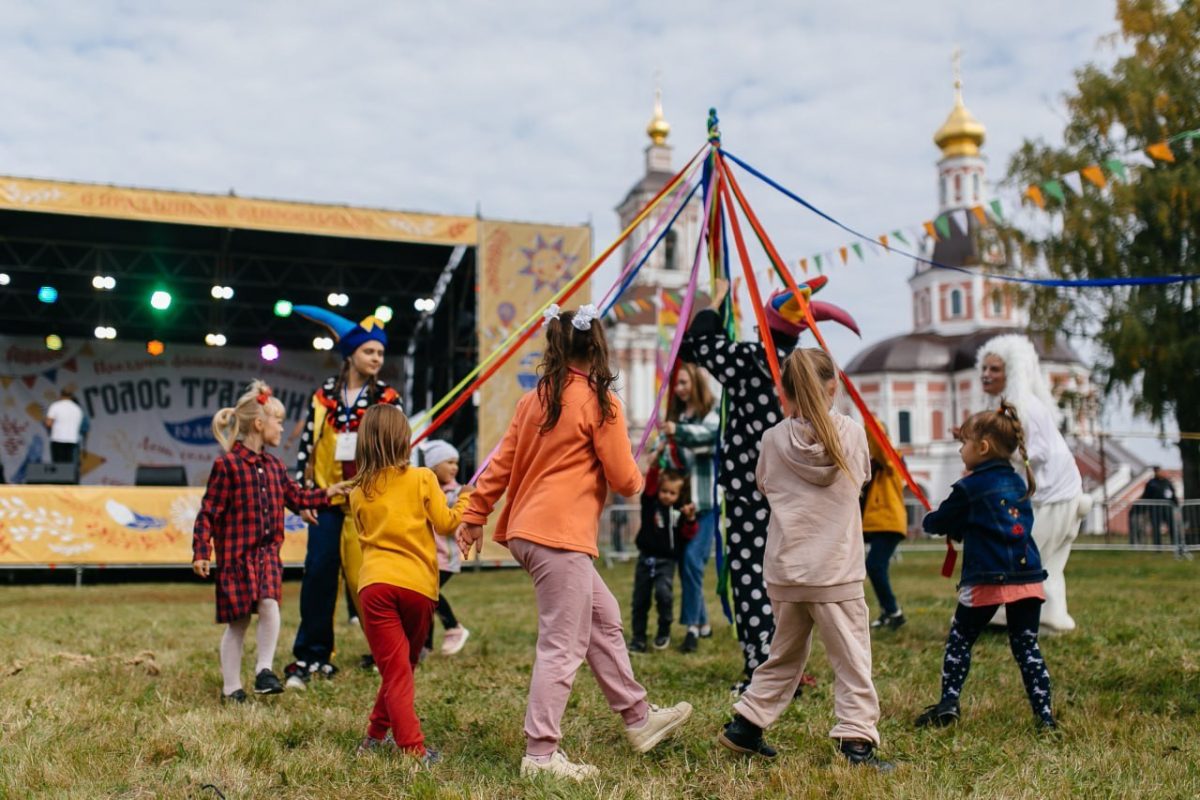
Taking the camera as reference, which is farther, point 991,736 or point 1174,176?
point 1174,176

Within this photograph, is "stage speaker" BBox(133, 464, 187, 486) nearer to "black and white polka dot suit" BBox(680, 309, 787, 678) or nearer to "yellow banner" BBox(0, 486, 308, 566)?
"yellow banner" BBox(0, 486, 308, 566)

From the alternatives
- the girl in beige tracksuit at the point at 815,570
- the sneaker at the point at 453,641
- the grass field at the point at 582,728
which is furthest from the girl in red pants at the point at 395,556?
the sneaker at the point at 453,641

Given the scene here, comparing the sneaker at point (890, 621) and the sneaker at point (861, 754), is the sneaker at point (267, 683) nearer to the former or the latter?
the sneaker at point (861, 754)

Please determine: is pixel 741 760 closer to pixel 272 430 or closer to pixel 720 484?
pixel 720 484

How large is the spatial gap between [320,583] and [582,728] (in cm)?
180

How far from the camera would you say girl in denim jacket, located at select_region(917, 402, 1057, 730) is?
162 inches

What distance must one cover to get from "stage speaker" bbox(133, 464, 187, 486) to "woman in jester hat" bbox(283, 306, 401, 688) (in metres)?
10.6

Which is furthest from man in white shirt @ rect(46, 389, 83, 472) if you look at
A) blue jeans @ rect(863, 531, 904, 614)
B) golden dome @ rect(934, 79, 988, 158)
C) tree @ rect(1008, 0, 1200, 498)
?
golden dome @ rect(934, 79, 988, 158)

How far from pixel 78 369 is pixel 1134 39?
2003 cm

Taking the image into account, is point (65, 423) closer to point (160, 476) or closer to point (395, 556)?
point (160, 476)

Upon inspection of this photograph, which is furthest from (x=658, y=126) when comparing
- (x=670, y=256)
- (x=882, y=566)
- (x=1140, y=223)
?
(x=882, y=566)

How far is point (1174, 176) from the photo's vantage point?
18.6 metres

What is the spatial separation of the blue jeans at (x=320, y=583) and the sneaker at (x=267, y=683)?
411mm

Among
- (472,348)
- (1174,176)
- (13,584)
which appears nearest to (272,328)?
(472,348)
